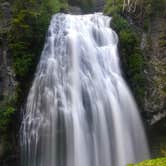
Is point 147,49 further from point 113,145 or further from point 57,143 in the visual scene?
point 57,143

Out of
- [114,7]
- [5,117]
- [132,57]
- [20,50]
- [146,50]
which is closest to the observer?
[5,117]

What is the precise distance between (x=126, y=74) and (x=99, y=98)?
6.54 feet

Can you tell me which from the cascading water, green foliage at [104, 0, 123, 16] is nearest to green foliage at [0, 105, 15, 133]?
the cascading water

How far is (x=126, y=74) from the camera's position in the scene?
13.5 metres

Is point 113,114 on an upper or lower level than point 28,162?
upper

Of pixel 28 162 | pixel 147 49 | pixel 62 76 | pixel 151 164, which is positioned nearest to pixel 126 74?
pixel 147 49

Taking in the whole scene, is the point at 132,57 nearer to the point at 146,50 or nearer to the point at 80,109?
the point at 146,50

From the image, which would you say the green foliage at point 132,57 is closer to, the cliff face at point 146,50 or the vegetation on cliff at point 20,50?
the cliff face at point 146,50

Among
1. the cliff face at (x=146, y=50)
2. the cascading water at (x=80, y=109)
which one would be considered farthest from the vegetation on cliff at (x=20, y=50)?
the cliff face at (x=146, y=50)

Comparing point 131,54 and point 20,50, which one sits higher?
point 20,50

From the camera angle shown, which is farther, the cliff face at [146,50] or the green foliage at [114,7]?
the green foliage at [114,7]

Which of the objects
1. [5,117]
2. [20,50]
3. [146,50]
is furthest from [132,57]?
[5,117]

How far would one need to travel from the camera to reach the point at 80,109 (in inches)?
459

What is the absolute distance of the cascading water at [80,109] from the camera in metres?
11.0
